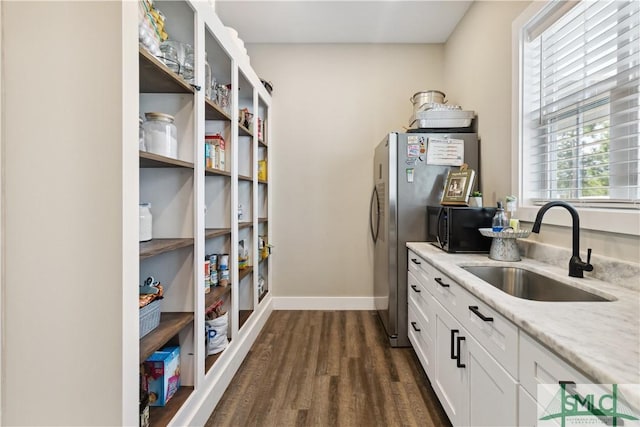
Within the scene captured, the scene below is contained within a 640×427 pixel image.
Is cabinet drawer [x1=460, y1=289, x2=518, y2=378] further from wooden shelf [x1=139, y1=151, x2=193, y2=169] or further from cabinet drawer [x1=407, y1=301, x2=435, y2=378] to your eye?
wooden shelf [x1=139, y1=151, x2=193, y2=169]

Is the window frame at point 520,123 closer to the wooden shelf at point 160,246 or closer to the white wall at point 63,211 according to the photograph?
the wooden shelf at point 160,246

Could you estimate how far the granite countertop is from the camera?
65 cm

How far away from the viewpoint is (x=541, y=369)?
85cm

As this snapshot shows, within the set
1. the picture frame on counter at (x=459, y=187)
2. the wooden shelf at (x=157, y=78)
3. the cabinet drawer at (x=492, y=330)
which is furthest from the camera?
the picture frame on counter at (x=459, y=187)

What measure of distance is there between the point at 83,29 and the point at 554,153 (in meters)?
2.28

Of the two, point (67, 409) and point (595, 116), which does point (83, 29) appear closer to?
point (67, 409)

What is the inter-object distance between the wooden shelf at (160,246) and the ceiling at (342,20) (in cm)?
226

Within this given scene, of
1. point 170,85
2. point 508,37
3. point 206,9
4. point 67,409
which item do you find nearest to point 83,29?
point 170,85

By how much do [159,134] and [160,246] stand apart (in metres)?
0.50

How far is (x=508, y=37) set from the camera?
2.10 m

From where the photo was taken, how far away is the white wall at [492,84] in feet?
6.88

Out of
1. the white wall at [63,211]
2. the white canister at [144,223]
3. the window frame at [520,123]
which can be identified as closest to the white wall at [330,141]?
the window frame at [520,123]

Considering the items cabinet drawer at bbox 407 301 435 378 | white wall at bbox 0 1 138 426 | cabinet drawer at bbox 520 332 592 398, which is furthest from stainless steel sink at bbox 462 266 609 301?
white wall at bbox 0 1 138 426

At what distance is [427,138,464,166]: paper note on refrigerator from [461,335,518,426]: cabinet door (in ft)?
5.10
